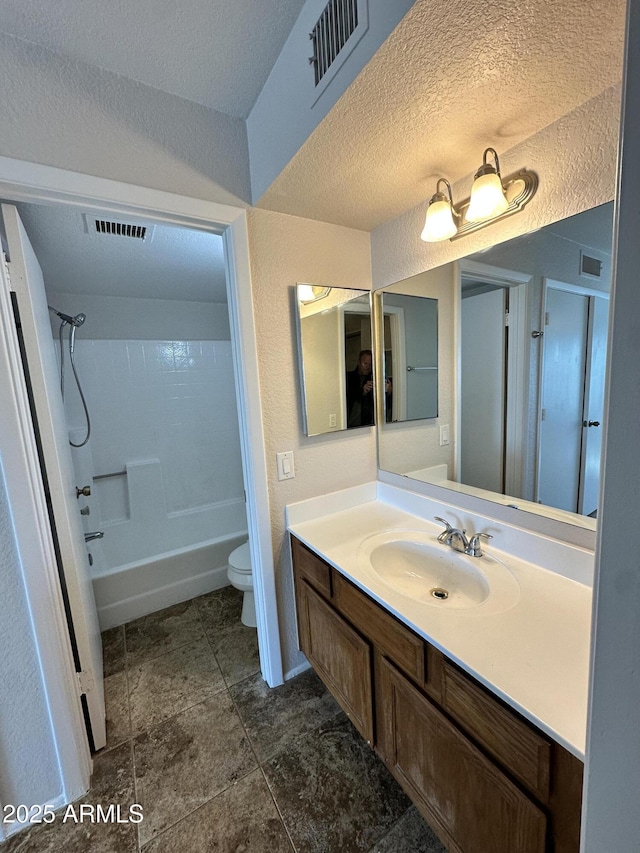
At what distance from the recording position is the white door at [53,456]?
113cm

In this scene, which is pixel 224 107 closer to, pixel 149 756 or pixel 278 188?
pixel 278 188

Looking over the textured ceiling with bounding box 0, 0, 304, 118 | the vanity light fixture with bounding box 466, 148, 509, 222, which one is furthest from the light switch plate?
the textured ceiling with bounding box 0, 0, 304, 118

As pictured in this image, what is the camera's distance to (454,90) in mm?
839

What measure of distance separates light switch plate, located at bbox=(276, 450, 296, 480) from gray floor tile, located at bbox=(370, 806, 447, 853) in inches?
47.9

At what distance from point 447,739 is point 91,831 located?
126 centimetres

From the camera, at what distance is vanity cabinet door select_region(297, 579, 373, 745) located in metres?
1.15

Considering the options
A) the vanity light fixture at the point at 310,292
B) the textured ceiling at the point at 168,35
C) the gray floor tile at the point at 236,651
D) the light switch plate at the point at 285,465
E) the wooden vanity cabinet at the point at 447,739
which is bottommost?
the gray floor tile at the point at 236,651

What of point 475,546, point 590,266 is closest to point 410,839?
point 475,546

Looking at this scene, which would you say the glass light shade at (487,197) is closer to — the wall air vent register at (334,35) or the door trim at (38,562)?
the wall air vent register at (334,35)

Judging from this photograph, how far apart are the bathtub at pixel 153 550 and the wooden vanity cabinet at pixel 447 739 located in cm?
139

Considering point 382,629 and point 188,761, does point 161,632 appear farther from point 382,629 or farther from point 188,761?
point 382,629

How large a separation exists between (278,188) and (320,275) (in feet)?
1.27

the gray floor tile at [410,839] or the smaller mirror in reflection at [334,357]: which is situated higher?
the smaller mirror in reflection at [334,357]

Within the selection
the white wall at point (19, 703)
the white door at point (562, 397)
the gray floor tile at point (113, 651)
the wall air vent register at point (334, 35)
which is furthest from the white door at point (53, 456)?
the white door at point (562, 397)
